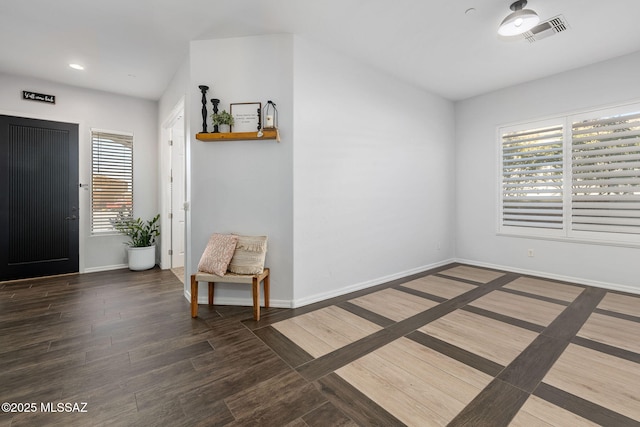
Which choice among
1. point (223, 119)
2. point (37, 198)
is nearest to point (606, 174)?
point (223, 119)

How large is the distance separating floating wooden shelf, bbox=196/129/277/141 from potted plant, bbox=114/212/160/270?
266 cm

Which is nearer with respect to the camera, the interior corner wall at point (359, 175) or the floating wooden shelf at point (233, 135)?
the floating wooden shelf at point (233, 135)

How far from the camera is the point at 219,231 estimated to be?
10.3 ft

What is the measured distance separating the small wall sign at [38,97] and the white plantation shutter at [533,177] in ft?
23.0

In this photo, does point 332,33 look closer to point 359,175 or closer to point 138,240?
point 359,175

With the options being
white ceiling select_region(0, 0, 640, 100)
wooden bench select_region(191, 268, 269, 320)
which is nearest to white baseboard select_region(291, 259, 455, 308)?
wooden bench select_region(191, 268, 269, 320)

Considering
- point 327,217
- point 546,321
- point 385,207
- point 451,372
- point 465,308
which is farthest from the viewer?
point 385,207

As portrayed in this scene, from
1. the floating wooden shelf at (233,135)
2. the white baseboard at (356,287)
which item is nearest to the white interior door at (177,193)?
the floating wooden shelf at (233,135)

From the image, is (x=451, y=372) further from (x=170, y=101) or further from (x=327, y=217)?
(x=170, y=101)

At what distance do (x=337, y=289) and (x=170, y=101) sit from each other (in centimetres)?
368

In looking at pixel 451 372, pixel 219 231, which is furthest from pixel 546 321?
pixel 219 231

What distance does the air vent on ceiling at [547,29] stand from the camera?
279cm

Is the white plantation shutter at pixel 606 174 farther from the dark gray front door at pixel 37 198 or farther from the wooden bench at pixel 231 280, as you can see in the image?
the dark gray front door at pixel 37 198

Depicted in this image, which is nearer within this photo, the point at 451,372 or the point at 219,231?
the point at 451,372
